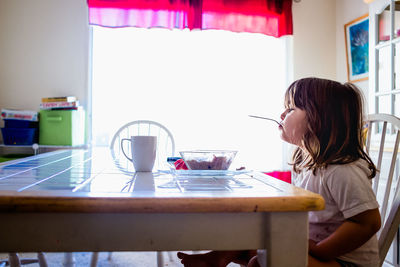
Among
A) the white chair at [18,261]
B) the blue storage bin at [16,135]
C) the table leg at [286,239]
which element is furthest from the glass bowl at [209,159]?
the blue storage bin at [16,135]

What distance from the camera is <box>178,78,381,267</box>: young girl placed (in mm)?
830

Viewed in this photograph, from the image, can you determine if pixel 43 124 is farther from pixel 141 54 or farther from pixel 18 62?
pixel 141 54

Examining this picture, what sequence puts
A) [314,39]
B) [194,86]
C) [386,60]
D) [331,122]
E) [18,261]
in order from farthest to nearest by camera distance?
[314,39]
[194,86]
[386,60]
[18,261]
[331,122]

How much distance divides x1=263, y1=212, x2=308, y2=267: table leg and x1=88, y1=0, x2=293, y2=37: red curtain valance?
103 inches

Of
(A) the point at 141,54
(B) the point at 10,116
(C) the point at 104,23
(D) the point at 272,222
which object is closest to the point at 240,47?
(A) the point at 141,54

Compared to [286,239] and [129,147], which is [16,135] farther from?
[286,239]

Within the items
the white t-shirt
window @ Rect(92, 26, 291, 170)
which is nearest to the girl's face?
the white t-shirt

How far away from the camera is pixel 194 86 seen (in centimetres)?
301

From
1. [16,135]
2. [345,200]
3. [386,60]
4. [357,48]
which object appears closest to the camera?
[345,200]

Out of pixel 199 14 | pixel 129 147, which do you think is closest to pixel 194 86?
pixel 199 14

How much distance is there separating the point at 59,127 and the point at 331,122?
7.44ft

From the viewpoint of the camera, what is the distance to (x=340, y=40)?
3168 millimetres

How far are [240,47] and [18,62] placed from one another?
6.73 feet

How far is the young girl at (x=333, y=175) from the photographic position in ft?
2.72
